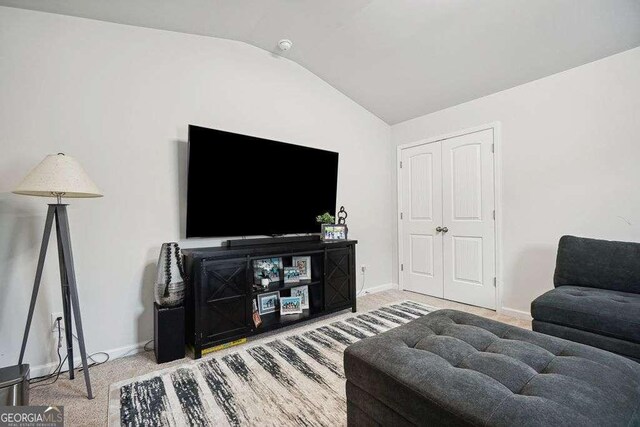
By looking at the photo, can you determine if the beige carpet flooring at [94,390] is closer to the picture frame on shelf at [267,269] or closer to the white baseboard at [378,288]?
the picture frame on shelf at [267,269]

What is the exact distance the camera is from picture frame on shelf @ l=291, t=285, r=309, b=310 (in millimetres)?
2910

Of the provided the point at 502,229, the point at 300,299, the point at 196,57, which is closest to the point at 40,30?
the point at 196,57

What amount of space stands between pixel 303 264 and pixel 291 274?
0.17 meters

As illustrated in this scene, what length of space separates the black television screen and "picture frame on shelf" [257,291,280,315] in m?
0.61

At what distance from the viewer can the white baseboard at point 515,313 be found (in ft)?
9.39

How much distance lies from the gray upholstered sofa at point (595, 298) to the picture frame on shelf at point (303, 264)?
1894 millimetres

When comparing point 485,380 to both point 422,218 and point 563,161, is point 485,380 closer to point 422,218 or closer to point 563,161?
point 563,161

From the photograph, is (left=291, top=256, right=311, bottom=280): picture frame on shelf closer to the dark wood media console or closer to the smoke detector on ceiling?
the dark wood media console

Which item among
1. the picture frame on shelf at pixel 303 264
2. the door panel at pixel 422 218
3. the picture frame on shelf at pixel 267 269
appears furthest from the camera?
the door panel at pixel 422 218

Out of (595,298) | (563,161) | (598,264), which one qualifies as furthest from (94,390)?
(563,161)

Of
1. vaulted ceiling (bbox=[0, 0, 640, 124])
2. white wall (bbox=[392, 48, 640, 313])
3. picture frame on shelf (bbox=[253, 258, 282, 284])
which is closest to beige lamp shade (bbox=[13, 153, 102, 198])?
vaulted ceiling (bbox=[0, 0, 640, 124])

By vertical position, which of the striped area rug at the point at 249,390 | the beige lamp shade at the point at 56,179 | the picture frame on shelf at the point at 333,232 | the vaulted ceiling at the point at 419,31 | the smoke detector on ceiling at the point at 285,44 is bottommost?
the striped area rug at the point at 249,390

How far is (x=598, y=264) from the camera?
2.22m

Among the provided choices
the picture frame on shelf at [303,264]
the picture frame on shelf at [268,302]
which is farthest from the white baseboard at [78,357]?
the picture frame on shelf at [303,264]
